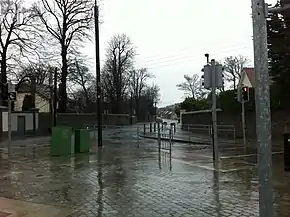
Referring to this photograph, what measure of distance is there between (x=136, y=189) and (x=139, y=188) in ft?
0.42

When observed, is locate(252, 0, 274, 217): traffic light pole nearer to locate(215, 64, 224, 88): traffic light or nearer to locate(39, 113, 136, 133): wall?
locate(215, 64, 224, 88): traffic light

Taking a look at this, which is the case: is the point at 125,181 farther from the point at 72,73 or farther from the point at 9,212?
the point at 72,73

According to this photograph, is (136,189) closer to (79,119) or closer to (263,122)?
(263,122)

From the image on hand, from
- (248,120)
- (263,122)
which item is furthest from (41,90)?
(263,122)

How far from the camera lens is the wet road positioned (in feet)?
24.8

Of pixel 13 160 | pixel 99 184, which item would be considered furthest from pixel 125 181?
pixel 13 160

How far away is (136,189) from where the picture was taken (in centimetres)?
959

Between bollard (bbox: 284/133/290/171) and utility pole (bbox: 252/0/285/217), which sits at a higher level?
utility pole (bbox: 252/0/285/217)

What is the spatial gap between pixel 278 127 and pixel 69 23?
93.8ft

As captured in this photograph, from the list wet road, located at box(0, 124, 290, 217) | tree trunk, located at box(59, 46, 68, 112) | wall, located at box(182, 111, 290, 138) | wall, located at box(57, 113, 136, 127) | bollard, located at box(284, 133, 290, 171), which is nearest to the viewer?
wet road, located at box(0, 124, 290, 217)

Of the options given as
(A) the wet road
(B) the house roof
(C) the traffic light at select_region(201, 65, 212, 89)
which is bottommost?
(A) the wet road

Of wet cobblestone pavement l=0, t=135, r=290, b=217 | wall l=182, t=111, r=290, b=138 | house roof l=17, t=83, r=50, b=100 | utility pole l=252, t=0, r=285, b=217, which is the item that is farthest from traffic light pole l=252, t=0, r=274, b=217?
house roof l=17, t=83, r=50, b=100

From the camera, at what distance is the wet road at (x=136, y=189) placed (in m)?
7.56

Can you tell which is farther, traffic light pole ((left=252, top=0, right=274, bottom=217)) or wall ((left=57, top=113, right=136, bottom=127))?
wall ((left=57, top=113, right=136, bottom=127))
